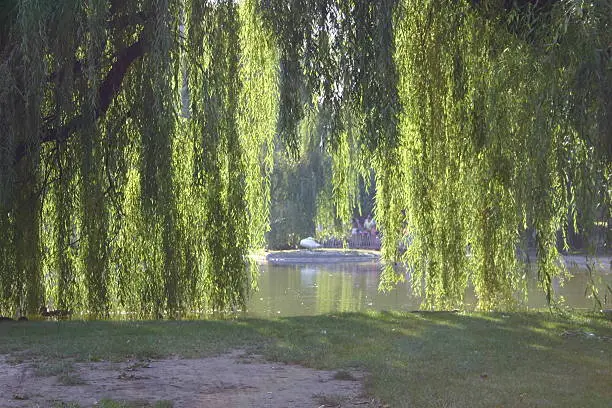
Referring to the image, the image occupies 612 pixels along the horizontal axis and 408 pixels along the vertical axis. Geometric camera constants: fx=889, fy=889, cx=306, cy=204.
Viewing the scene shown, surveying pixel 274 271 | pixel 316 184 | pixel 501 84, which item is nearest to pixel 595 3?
pixel 501 84

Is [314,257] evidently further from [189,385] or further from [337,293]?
[189,385]

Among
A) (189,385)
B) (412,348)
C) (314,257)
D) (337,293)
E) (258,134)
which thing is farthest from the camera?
A: (314,257)

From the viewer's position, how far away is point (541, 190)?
691 centimetres

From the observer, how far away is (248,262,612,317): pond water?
15516 mm

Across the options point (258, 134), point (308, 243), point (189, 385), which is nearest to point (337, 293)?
point (258, 134)

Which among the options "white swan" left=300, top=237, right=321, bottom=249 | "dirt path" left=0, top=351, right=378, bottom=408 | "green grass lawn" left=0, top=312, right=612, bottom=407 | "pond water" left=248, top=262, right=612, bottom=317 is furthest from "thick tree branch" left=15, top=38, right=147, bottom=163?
"white swan" left=300, top=237, right=321, bottom=249

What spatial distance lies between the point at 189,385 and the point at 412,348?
220cm

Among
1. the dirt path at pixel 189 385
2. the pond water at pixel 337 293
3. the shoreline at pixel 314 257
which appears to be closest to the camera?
the dirt path at pixel 189 385

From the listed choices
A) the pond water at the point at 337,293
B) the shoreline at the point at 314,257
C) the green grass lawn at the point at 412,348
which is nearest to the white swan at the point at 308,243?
the shoreline at the point at 314,257

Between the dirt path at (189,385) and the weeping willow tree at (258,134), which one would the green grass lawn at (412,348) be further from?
the weeping willow tree at (258,134)

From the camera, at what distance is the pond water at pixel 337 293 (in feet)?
50.9

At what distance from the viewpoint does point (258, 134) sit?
1000 cm

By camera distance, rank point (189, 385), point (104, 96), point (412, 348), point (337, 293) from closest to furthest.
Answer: point (189, 385) < point (412, 348) < point (104, 96) < point (337, 293)

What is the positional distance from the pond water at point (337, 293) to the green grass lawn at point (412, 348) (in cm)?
366
